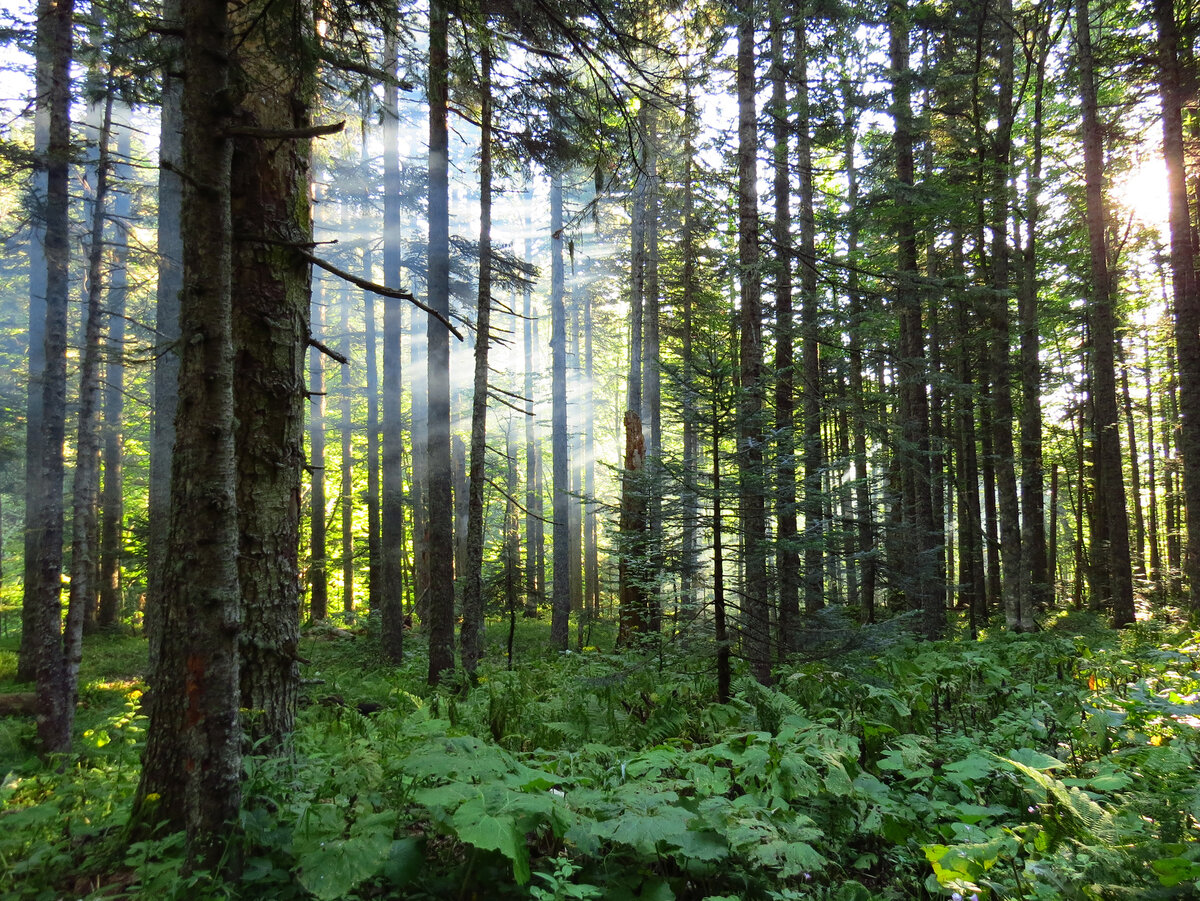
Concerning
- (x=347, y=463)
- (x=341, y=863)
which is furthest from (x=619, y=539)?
(x=347, y=463)

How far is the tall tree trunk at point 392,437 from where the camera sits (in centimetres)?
1271

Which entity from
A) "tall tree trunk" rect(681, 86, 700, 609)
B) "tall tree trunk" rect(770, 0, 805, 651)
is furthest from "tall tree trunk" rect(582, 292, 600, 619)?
"tall tree trunk" rect(770, 0, 805, 651)

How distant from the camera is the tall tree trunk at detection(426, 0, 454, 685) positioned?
30.9ft

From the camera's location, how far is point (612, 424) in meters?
37.2

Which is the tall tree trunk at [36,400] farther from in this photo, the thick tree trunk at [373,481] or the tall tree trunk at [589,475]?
the tall tree trunk at [589,475]

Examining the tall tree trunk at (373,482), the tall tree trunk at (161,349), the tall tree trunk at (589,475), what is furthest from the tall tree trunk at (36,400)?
the tall tree trunk at (589,475)

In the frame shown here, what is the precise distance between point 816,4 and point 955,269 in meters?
9.28

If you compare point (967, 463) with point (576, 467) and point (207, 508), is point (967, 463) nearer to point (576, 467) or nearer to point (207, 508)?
point (207, 508)

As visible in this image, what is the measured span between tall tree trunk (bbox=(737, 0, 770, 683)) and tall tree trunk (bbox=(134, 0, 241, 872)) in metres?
4.47

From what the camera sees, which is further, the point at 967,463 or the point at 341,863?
the point at 967,463

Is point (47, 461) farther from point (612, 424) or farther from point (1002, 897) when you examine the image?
point (612, 424)

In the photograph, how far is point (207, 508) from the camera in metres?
2.53

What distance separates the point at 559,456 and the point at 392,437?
17.7 feet

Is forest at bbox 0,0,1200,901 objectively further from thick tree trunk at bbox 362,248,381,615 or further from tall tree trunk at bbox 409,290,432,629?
tall tree trunk at bbox 409,290,432,629
